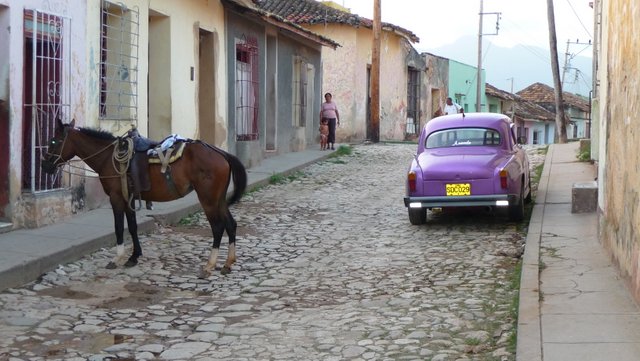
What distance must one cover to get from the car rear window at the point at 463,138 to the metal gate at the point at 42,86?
5031mm

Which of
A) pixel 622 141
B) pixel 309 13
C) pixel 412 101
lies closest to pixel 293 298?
pixel 622 141

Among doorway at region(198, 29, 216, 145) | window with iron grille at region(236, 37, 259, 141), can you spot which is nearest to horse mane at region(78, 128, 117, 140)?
doorway at region(198, 29, 216, 145)

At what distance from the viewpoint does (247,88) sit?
722 inches

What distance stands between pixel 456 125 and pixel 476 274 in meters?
4.30

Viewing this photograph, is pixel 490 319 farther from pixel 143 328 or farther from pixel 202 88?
pixel 202 88

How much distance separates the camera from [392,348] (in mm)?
6031

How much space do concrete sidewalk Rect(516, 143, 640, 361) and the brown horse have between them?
308 centimetres

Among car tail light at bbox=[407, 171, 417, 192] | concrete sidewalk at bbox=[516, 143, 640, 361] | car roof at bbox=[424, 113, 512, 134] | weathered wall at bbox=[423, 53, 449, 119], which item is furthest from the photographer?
weathered wall at bbox=[423, 53, 449, 119]

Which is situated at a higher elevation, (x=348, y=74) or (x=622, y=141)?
(x=348, y=74)

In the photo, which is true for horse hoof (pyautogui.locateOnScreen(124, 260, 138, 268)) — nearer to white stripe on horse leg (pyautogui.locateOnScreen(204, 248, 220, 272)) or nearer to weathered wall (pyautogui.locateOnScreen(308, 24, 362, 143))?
white stripe on horse leg (pyautogui.locateOnScreen(204, 248, 220, 272))

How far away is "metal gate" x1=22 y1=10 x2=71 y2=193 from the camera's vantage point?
9734mm

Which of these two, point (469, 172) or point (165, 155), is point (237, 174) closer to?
point (165, 155)

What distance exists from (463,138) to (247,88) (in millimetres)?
7309

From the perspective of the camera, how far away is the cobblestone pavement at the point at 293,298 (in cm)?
609
